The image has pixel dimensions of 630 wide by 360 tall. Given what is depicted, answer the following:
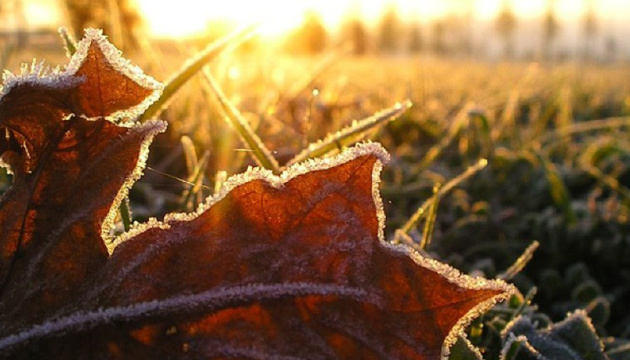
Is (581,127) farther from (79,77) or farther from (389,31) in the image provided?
(389,31)

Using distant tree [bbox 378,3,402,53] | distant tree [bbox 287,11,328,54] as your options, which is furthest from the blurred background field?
distant tree [bbox 378,3,402,53]

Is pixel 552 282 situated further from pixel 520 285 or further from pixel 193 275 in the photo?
pixel 193 275

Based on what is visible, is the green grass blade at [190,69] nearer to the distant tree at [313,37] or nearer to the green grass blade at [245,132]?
the green grass blade at [245,132]

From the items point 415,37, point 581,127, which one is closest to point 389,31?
point 415,37

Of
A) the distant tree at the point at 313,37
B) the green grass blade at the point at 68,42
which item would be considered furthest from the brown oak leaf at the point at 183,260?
A: the distant tree at the point at 313,37

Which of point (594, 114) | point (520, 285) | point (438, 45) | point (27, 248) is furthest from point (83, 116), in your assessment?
point (438, 45)
